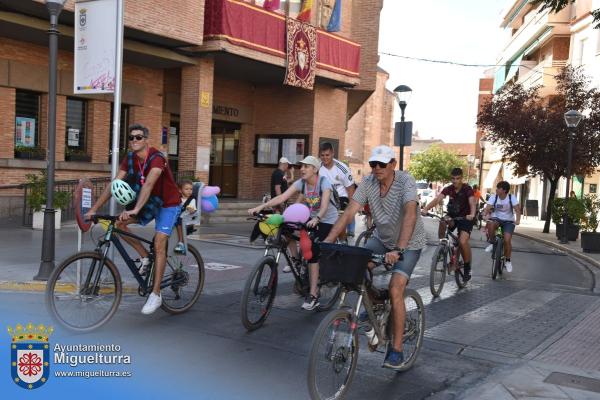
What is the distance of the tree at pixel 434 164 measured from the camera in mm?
84450

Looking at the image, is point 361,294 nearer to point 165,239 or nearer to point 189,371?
point 189,371

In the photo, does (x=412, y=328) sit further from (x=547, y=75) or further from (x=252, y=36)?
(x=547, y=75)

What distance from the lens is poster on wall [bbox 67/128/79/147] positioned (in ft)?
55.4

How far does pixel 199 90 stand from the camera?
17.6m

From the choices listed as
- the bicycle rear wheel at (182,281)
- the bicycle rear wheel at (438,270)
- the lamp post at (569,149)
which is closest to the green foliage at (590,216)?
the lamp post at (569,149)

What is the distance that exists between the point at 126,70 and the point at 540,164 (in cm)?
1570

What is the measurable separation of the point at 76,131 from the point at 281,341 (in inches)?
533

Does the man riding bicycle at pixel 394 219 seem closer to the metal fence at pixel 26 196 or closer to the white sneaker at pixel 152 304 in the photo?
the white sneaker at pixel 152 304

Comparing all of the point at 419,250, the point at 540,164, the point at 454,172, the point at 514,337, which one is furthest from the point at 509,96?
the point at 419,250

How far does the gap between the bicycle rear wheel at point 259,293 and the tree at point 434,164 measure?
7940cm

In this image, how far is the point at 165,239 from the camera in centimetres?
593

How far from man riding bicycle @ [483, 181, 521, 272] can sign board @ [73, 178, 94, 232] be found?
687 cm

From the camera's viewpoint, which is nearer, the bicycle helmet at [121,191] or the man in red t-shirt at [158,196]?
Answer: the bicycle helmet at [121,191]

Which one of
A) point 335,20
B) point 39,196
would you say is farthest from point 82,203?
point 335,20
